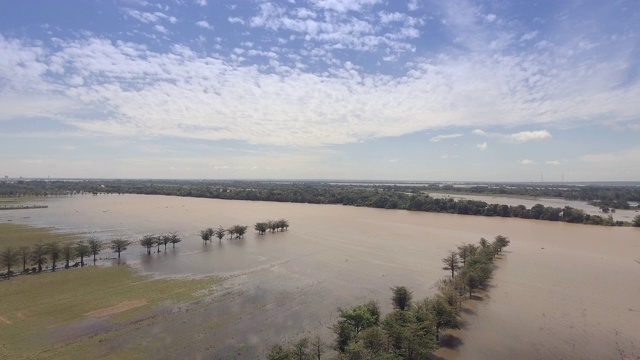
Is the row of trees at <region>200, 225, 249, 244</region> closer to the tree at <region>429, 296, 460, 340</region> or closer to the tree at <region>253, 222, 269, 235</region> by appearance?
the tree at <region>253, 222, 269, 235</region>

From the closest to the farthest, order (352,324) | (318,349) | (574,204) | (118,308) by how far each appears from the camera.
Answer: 1. (318,349)
2. (352,324)
3. (118,308)
4. (574,204)

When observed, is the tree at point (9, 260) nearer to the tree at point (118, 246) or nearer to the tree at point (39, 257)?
the tree at point (39, 257)

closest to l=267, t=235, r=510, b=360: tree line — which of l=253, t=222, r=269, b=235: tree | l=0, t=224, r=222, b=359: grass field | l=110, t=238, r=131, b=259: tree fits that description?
l=0, t=224, r=222, b=359: grass field

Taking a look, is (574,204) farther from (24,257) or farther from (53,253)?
(24,257)

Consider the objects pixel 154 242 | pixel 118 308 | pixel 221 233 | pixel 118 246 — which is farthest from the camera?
pixel 221 233

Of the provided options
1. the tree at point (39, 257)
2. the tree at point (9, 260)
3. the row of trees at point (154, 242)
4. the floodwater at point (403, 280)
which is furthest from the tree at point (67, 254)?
the row of trees at point (154, 242)

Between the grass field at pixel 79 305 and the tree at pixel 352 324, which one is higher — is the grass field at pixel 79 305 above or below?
below

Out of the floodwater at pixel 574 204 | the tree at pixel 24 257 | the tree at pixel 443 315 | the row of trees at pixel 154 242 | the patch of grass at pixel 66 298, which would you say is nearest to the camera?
the patch of grass at pixel 66 298

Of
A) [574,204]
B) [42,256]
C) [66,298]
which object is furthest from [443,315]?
[574,204]
